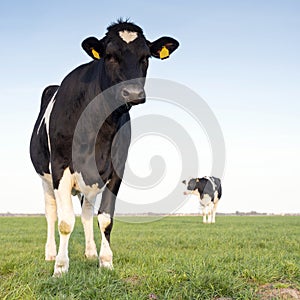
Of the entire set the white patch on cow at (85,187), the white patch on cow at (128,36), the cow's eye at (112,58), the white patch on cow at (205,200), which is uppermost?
the white patch on cow at (128,36)

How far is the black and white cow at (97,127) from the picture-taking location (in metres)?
6.48

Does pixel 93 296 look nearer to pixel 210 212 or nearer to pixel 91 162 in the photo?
pixel 91 162

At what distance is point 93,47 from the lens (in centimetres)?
683

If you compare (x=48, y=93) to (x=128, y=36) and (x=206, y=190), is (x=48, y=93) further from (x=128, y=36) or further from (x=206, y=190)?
(x=206, y=190)

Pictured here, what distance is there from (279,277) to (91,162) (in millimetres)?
3008

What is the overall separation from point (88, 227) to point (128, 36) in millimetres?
3472

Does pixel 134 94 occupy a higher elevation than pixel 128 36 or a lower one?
lower

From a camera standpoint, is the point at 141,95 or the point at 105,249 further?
the point at 105,249

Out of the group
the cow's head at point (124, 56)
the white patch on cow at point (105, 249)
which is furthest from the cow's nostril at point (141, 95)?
the white patch on cow at point (105, 249)

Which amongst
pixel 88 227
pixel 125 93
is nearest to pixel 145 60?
pixel 125 93

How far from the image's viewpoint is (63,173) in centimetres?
666

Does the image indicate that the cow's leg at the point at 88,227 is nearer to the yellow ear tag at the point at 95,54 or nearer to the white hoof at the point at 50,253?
the white hoof at the point at 50,253

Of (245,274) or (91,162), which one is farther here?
(91,162)

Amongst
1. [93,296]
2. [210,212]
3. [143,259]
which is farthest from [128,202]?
[210,212]
